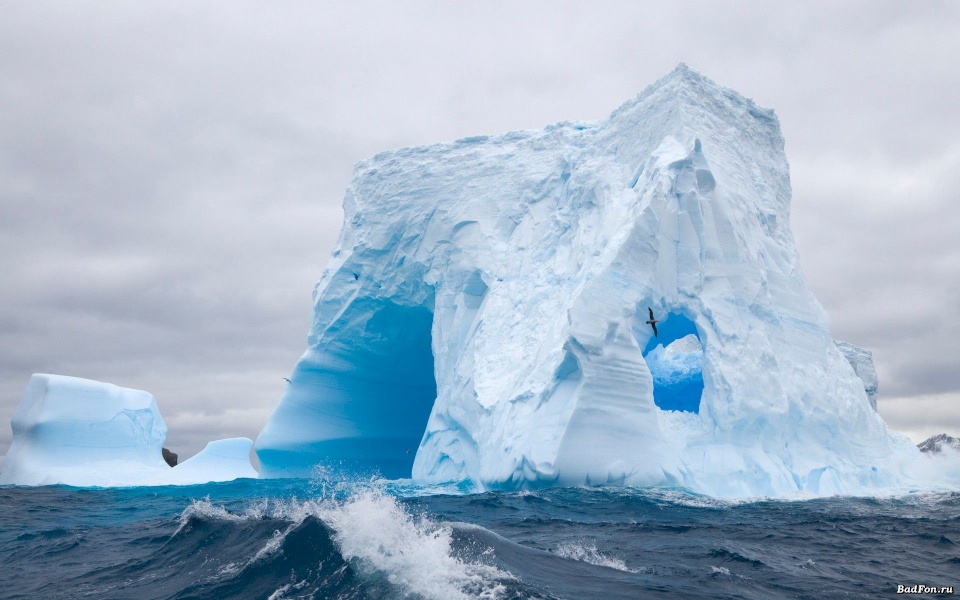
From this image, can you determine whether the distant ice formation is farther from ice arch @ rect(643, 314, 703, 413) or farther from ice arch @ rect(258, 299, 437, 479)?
ice arch @ rect(258, 299, 437, 479)

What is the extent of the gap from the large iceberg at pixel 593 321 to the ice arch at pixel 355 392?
0.19ft

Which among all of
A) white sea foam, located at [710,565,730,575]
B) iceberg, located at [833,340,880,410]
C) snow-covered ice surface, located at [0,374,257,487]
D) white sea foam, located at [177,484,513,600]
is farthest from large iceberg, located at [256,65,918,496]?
iceberg, located at [833,340,880,410]

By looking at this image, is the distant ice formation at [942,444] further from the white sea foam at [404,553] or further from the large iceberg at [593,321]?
the white sea foam at [404,553]

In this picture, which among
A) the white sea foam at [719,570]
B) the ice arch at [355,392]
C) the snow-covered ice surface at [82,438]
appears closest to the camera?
the white sea foam at [719,570]

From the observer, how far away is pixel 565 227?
15352mm

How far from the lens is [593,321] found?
38.7 ft

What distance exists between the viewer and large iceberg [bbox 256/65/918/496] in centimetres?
1185

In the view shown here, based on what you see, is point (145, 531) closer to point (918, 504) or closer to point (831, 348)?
point (918, 504)

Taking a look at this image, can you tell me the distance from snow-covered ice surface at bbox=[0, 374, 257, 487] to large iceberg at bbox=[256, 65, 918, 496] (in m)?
3.43

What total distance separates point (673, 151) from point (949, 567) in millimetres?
9305

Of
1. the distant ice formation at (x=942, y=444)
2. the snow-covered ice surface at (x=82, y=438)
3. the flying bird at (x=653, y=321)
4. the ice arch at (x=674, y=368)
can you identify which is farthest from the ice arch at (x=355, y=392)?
the distant ice formation at (x=942, y=444)

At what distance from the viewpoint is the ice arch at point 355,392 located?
1830 centimetres

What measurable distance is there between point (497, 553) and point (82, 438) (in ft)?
53.6

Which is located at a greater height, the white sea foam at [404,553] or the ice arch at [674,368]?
the ice arch at [674,368]
